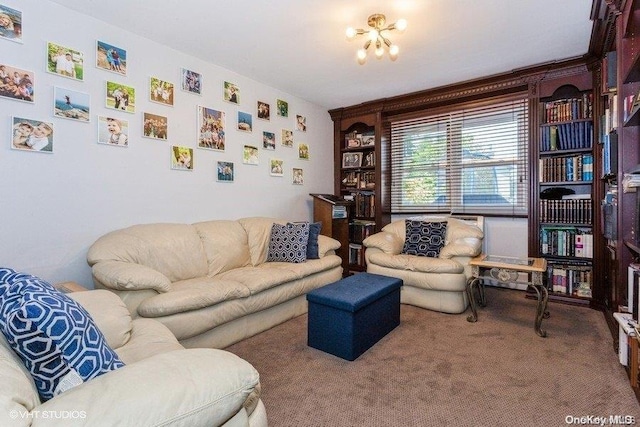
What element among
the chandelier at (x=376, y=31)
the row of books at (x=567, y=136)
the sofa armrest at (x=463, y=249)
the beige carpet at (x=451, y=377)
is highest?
the chandelier at (x=376, y=31)

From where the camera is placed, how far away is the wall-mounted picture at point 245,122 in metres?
3.64

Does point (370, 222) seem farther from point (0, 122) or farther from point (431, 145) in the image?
point (0, 122)

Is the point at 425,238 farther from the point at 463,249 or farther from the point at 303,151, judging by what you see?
the point at 303,151

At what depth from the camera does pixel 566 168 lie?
3340 millimetres

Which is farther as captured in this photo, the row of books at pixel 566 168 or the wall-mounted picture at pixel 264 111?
the wall-mounted picture at pixel 264 111

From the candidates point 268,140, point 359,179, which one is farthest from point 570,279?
point 268,140

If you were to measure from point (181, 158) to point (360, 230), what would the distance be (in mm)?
2605

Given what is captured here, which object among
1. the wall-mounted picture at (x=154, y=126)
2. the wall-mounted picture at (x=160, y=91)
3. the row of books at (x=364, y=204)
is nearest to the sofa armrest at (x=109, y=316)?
the wall-mounted picture at (x=154, y=126)

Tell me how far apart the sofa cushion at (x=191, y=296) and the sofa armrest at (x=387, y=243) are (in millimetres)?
1643

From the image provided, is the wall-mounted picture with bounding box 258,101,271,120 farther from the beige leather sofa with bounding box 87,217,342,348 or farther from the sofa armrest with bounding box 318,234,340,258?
Answer: the sofa armrest with bounding box 318,234,340,258

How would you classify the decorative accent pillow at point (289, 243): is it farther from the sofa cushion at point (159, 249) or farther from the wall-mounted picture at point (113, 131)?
the wall-mounted picture at point (113, 131)

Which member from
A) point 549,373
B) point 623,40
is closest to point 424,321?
point 549,373

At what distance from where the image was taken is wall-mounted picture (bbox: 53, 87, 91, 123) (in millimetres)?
2344

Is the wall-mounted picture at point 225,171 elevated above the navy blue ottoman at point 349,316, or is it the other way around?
the wall-mounted picture at point 225,171
